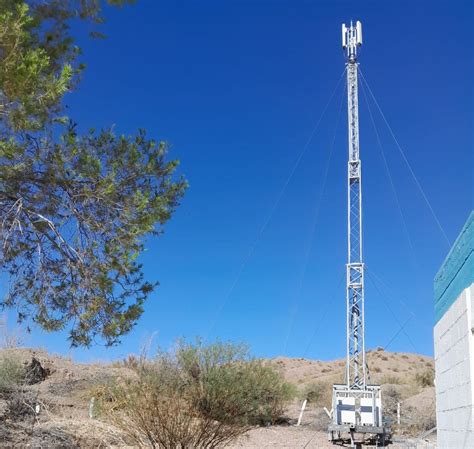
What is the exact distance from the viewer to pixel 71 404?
71.9ft

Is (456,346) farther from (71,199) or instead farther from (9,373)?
(9,373)

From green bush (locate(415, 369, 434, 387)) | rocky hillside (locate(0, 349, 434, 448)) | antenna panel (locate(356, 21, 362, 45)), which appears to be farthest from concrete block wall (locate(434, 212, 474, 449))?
green bush (locate(415, 369, 434, 387))

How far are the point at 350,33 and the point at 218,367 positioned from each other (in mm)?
13883

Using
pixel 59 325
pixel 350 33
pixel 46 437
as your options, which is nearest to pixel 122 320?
pixel 59 325

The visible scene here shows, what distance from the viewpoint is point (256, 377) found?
19344 millimetres

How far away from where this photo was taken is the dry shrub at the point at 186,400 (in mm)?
12938

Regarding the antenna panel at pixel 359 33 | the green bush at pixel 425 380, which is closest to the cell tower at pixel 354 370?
the antenna panel at pixel 359 33

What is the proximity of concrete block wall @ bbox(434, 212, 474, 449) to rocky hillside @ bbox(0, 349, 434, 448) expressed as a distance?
8117 millimetres

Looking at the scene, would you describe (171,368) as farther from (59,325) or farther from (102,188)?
(102,188)

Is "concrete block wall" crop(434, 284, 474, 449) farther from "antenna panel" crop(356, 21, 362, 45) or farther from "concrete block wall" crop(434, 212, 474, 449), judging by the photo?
"antenna panel" crop(356, 21, 362, 45)

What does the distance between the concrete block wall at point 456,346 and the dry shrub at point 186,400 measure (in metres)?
6.02

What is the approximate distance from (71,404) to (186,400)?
970 centimetres

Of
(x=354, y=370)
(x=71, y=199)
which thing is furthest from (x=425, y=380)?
(x=71, y=199)

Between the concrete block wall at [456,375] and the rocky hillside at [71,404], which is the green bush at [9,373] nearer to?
the rocky hillside at [71,404]
